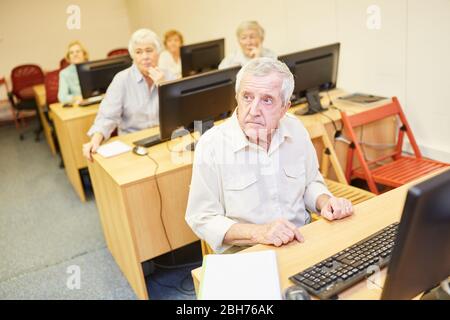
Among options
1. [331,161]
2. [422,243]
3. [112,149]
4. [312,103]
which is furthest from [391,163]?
[422,243]

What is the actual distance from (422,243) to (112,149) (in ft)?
6.31

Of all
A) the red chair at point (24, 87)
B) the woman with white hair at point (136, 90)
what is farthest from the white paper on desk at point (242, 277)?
the red chair at point (24, 87)

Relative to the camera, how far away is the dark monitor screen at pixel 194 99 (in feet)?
6.66

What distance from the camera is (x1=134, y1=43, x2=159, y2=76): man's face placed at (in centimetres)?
273

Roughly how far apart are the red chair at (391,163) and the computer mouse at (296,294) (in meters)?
1.54

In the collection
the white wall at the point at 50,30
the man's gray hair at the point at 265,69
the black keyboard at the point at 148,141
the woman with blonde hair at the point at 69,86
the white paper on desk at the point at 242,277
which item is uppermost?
the white wall at the point at 50,30

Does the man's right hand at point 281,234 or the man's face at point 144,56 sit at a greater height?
the man's face at point 144,56

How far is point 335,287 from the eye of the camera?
39.8 inches

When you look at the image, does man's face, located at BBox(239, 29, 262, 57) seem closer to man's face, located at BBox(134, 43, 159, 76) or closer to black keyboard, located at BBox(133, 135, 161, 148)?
man's face, located at BBox(134, 43, 159, 76)

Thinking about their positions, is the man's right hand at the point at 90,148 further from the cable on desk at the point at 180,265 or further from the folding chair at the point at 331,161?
the folding chair at the point at 331,161

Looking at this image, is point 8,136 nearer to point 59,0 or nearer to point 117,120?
point 59,0

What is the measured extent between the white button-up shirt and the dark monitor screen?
555 mm

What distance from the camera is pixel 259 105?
1.44 meters
